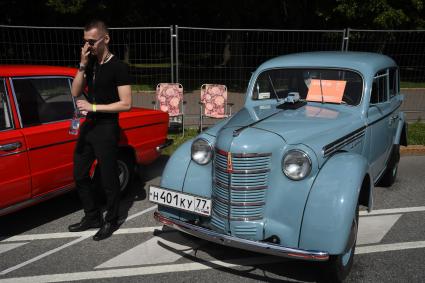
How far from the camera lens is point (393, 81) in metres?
5.52

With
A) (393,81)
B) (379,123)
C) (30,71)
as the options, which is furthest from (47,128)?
(393,81)

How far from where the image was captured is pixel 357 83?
4.51m

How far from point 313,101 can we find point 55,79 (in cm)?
280

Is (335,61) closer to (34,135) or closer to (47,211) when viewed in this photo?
(34,135)

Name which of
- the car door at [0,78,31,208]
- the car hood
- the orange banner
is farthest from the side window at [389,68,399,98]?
the car door at [0,78,31,208]

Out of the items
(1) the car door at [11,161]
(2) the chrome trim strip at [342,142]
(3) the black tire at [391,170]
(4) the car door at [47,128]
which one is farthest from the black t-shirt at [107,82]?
(3) the black tire at [391,170]

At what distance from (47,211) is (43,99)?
1.39 metres

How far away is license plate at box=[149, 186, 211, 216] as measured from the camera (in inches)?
134

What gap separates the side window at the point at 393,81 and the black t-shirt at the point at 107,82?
346cm

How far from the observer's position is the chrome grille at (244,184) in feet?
10.7

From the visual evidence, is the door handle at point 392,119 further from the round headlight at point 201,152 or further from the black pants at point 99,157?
the black pants at point 99,157

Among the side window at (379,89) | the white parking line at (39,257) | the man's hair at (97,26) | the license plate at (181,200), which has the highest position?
the man's hair at (97,26)

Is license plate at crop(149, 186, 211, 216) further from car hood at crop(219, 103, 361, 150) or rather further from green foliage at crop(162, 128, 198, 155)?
green foliage at crop(162, 128, 198, 155)

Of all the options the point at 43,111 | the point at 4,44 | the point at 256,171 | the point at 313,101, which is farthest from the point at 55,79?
the point at 4,44
